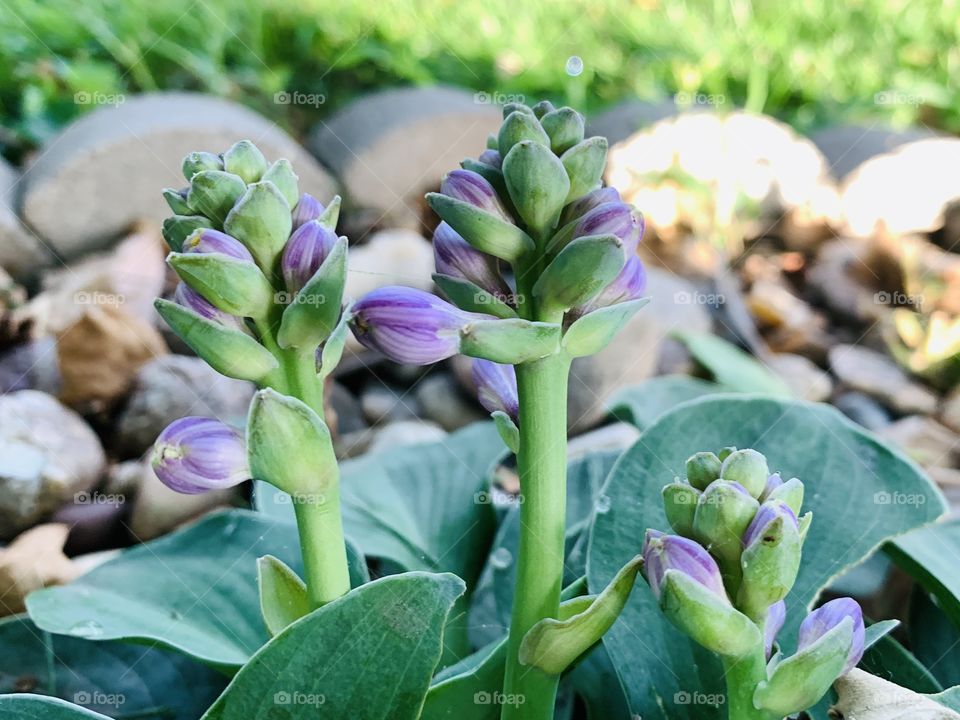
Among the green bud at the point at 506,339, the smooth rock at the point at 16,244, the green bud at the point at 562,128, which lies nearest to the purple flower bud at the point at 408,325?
the green bud at the point at 506,339

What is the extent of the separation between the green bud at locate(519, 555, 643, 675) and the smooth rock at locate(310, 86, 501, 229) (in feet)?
5.13

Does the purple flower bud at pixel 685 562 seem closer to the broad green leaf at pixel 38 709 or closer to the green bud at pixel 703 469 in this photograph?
the green bud at pixel 703 469

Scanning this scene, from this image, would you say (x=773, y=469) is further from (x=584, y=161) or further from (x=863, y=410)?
(x=863, y=410)

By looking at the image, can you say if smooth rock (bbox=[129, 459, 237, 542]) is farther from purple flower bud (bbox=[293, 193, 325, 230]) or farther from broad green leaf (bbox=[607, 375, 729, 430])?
purple flower bud (bbox=[293, 193, 325, 230])

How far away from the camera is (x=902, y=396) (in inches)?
65.2

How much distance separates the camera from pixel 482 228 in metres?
0.49

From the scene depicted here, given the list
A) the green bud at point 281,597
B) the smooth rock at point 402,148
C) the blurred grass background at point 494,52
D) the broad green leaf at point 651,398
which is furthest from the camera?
the blurred grass background at point 494,52

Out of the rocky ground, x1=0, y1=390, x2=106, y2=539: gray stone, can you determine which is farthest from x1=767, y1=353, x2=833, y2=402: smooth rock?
x1=0, y1=390, x2=106, y2=539: gray stone

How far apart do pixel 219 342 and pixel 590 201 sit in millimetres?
205

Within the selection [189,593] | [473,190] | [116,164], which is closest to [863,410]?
[189,593]

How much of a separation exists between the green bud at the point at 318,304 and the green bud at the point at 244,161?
0.27 ft

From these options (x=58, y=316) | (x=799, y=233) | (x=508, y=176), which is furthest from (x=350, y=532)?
(x=799, y=233)

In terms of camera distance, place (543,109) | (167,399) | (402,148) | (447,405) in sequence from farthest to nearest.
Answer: (402,148), (447,405), (167,399), (543,109)

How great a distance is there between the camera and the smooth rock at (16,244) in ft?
5.81
